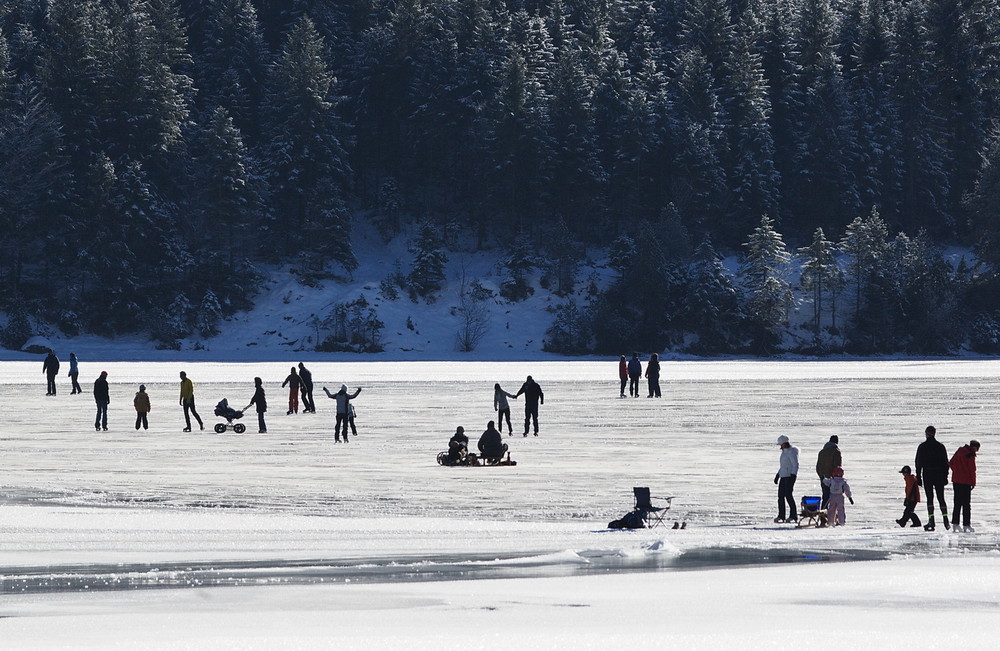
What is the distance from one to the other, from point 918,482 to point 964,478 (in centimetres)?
59

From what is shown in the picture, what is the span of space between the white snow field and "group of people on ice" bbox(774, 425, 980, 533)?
39cm

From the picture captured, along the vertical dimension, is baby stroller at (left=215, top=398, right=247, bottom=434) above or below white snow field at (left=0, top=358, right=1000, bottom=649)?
above

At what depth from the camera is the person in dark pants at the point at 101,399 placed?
1190 inches

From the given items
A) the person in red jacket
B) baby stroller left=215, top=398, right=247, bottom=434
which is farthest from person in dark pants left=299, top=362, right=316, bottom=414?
the person in red jacket

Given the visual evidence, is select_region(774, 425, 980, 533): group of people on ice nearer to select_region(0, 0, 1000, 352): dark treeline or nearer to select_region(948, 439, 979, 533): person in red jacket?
select_region(948, 439, 979, 533): person in red jacket

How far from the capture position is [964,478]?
1705cm

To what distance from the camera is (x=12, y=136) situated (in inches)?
3383

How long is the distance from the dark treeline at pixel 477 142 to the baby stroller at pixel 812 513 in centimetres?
6513

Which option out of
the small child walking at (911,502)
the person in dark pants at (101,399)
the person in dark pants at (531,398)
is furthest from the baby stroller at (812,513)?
the person in dark pants at (101,399)

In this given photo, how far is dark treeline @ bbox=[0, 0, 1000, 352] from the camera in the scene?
85.9 m

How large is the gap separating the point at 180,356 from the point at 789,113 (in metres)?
53.8

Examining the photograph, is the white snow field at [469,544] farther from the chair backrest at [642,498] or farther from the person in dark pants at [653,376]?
the person in dark pants at [653,376]

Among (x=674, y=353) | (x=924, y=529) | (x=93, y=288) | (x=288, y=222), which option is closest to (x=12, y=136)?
(x=93, y=288)

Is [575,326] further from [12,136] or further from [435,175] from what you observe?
[12,136]
